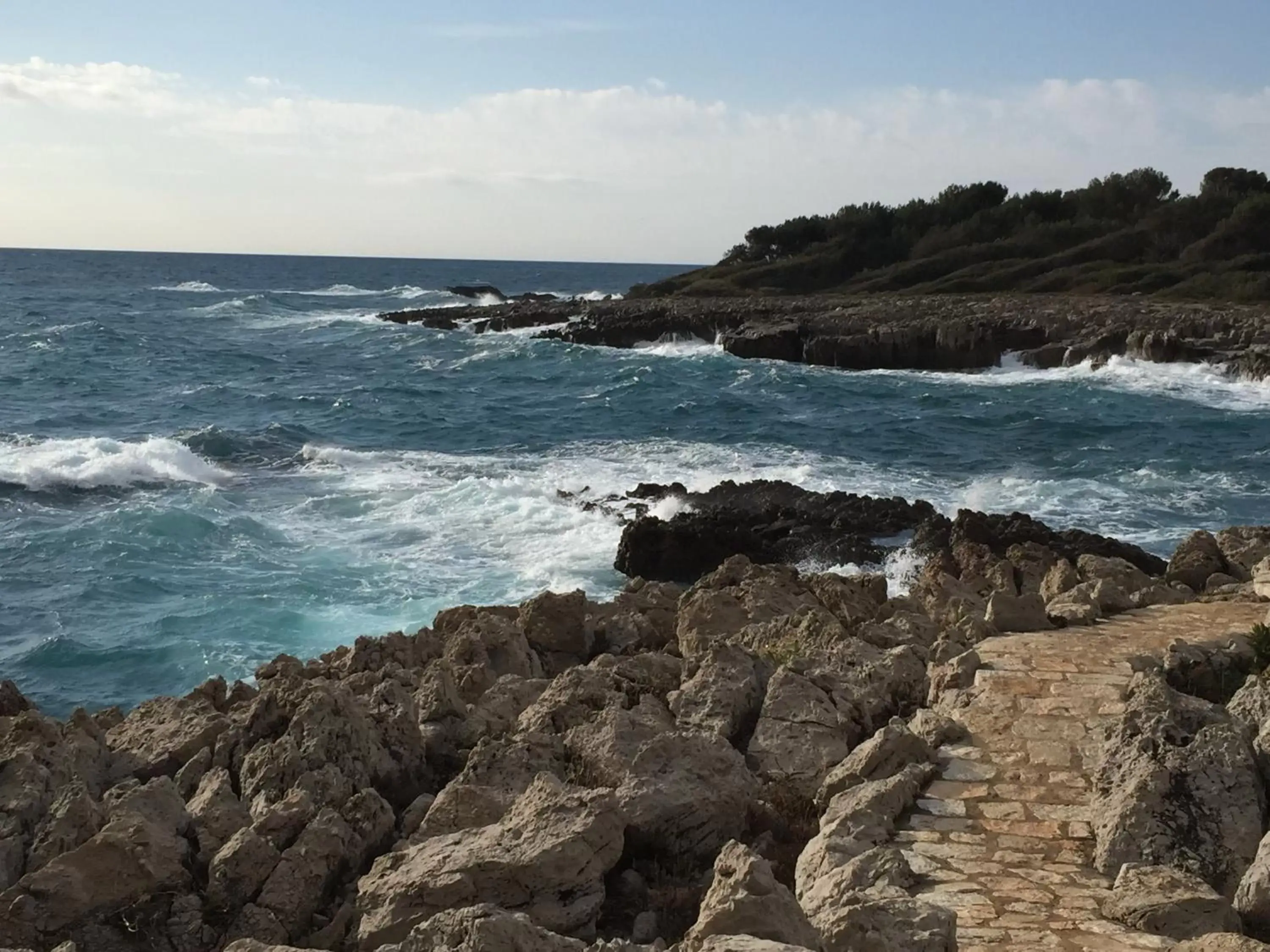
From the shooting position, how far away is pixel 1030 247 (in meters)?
59.3

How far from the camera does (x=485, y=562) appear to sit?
18.3 metres

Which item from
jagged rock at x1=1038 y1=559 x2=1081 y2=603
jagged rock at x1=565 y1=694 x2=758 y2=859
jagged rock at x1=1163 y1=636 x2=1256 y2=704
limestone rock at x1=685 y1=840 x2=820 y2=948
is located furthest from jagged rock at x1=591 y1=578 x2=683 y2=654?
limestone rock at x1=685 y1=840 x2=820 y2=948

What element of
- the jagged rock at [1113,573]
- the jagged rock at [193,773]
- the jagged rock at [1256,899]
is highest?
the jagged rock at [1256,899]

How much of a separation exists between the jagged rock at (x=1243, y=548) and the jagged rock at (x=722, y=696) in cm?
716

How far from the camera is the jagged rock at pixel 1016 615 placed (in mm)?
10070

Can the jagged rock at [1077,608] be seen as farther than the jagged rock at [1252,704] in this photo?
Yes

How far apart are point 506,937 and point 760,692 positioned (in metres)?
4.07

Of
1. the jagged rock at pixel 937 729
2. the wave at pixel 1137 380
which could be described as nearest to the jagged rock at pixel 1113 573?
the jagged rock at pixel 937 729

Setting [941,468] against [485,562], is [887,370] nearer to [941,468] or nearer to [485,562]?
[941,468]

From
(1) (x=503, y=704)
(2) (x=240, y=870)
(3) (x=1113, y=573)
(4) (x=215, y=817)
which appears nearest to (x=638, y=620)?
(1) (x=503, y=704)

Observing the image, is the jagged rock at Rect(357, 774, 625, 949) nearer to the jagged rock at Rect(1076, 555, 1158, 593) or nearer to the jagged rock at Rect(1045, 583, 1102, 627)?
the jagged rock at Rect(1045, 583, 1102, 627)

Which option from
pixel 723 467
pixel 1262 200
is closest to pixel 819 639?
pixel 723 467

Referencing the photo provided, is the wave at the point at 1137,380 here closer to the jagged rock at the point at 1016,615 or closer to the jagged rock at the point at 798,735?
the jagged rock at the point at 1016,615

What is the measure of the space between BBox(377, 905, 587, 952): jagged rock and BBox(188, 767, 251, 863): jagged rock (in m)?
2.09
